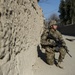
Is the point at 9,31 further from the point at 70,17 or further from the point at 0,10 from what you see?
the point at 70,17

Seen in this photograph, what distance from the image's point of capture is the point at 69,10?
49906mm

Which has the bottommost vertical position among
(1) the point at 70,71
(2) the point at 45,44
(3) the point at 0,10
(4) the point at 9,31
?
(1) the point at 70,71

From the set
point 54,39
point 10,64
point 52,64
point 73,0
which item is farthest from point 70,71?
point 73,0

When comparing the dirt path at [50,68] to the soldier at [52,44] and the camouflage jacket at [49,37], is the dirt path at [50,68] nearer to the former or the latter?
the soldier at [52,44]

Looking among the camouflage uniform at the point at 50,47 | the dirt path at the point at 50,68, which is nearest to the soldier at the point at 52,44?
the camouflage uniform at the point at 50,47

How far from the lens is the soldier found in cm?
827

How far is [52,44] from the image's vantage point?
8.38 meters

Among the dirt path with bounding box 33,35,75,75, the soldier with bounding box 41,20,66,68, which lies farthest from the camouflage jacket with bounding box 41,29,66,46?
the dirt path with bounding box 33,35,75,75

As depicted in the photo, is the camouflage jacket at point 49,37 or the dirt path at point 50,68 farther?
the camouflage jacket at point 49,37

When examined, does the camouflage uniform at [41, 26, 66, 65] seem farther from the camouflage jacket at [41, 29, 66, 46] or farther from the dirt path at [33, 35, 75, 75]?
the dirt path at [33, 35, 75, 75]

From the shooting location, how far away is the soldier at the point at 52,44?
827cm

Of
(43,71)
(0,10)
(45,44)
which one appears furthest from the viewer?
(45,44)

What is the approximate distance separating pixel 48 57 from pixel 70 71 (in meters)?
0.85

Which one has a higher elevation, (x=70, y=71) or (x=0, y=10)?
(x=0, y=10)
